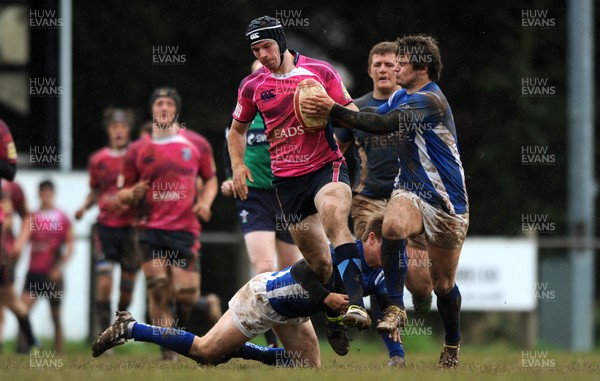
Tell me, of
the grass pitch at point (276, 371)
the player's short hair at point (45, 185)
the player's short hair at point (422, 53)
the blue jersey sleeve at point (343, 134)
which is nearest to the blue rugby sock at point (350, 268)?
the grass pitch at point (276, 371)

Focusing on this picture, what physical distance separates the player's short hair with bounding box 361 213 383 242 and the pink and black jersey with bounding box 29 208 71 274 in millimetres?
6010

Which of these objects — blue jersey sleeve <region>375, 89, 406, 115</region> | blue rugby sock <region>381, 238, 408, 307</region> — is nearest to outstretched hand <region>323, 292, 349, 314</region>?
blue rugby sock <region>381, 238, 408, 307</region>

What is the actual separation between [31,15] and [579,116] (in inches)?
308

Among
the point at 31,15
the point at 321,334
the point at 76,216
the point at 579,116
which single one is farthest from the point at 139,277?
the point at 579,116

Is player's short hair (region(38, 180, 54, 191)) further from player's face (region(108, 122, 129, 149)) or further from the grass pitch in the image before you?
the grass pitch

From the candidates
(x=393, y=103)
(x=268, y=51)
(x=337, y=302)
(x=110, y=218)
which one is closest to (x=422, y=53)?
(x=393, y=103)

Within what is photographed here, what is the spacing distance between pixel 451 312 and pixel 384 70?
7.84 feet

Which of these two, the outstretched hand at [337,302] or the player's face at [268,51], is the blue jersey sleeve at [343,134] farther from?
the outstretched hand at [337,302]

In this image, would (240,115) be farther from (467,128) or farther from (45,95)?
(467,128)

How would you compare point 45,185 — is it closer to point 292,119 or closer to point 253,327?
point 292,119

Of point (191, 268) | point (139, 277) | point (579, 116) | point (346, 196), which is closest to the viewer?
point (346, 196)

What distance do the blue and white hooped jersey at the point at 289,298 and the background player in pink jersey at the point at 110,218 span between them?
5.63 m

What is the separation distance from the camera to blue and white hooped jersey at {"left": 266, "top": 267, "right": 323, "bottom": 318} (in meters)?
9.09

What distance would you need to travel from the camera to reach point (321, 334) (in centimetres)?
1856
